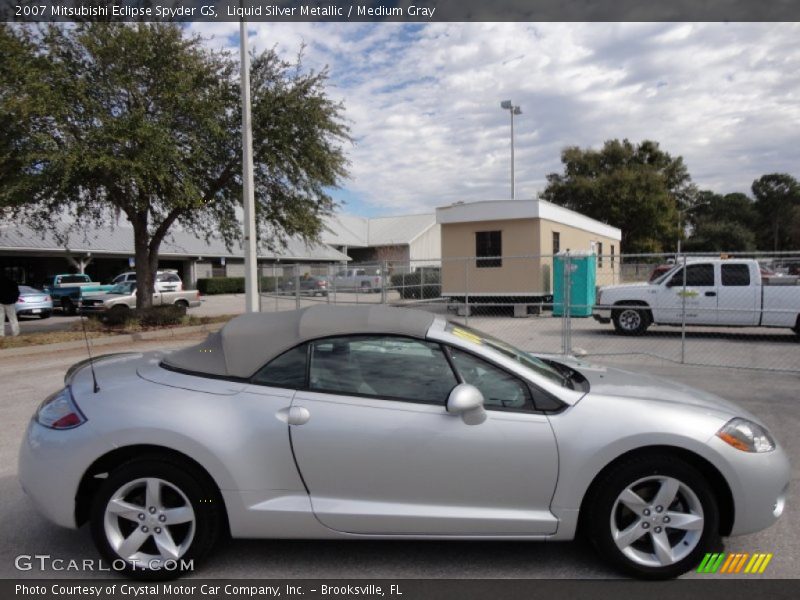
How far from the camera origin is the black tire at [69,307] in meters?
24.8

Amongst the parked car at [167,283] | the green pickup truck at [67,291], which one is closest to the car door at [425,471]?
the parked car at [167,283]

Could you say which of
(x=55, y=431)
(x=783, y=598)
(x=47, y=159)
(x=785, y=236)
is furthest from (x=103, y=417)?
(x=785, y=236)

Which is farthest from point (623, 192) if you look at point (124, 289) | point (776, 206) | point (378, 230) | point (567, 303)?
point (776, 206)

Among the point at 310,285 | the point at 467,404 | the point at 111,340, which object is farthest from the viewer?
the point at 310,285

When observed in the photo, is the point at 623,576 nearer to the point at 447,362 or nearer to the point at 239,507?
the point at 447,362

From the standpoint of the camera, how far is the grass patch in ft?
44.0

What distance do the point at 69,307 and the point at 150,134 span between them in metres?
14.9

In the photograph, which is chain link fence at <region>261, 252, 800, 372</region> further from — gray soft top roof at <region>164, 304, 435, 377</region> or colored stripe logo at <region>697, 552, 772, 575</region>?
gray soft top roof at <region>164, 304, 435, 377</region>

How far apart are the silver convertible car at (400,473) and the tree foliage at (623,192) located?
1901 inches

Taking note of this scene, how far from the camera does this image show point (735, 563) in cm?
336

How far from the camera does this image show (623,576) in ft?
10.4

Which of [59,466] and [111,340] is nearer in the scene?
[59,466]

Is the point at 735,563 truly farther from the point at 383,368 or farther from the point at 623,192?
the point at 623,192

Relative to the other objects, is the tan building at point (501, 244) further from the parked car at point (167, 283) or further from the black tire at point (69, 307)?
the black tire at point (69, 307)
